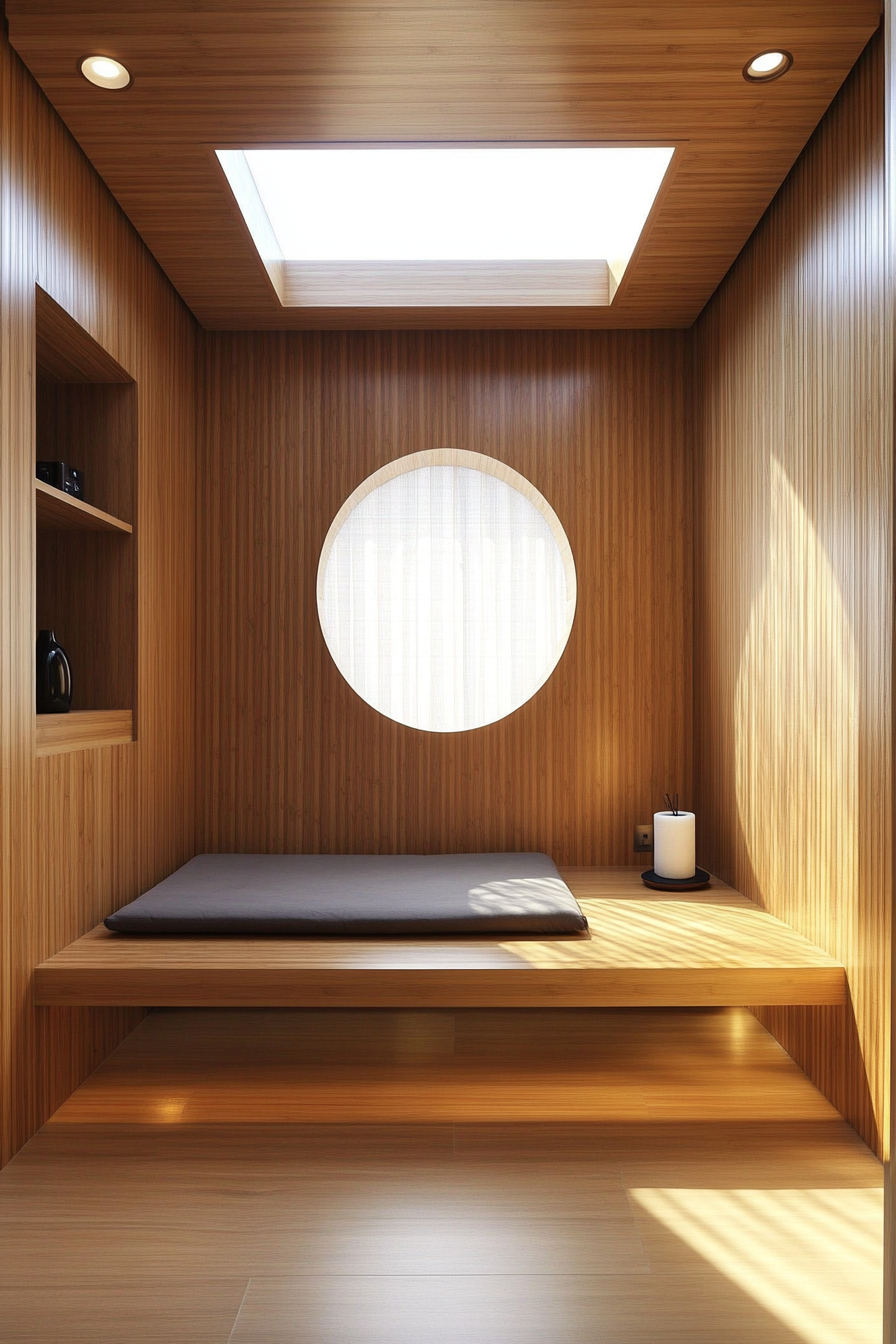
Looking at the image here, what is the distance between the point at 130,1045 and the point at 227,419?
2.14 meters

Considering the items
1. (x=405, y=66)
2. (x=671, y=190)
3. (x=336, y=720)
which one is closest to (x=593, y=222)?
(x=671, y=190)

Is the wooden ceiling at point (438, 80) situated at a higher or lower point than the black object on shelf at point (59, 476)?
higher

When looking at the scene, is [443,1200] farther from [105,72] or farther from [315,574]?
[105,72]

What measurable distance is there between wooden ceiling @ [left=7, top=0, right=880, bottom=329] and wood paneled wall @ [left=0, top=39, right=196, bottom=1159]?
19 cm

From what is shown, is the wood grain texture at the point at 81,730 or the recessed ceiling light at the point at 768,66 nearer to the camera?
the recessed ceiling light at the point at 768,66

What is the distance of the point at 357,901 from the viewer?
7.75 feet

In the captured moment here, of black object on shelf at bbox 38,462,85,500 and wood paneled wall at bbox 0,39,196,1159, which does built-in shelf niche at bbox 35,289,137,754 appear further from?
black object on shelf at bbox 38,462,85,500

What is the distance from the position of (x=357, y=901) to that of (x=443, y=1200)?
80 centimetres

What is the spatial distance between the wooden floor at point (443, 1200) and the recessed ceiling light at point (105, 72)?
2.38 m

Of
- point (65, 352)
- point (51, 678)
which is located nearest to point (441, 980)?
point (51, 678)

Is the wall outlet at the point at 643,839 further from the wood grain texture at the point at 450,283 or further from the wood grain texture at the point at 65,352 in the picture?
the wood grain texture at the point at 65,352

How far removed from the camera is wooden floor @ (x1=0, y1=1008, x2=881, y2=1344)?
141 centimetres

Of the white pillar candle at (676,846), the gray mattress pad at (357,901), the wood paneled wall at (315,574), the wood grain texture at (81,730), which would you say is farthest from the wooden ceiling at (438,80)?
the gray mattress pad at (357,901)

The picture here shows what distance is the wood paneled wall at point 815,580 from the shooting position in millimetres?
1863
